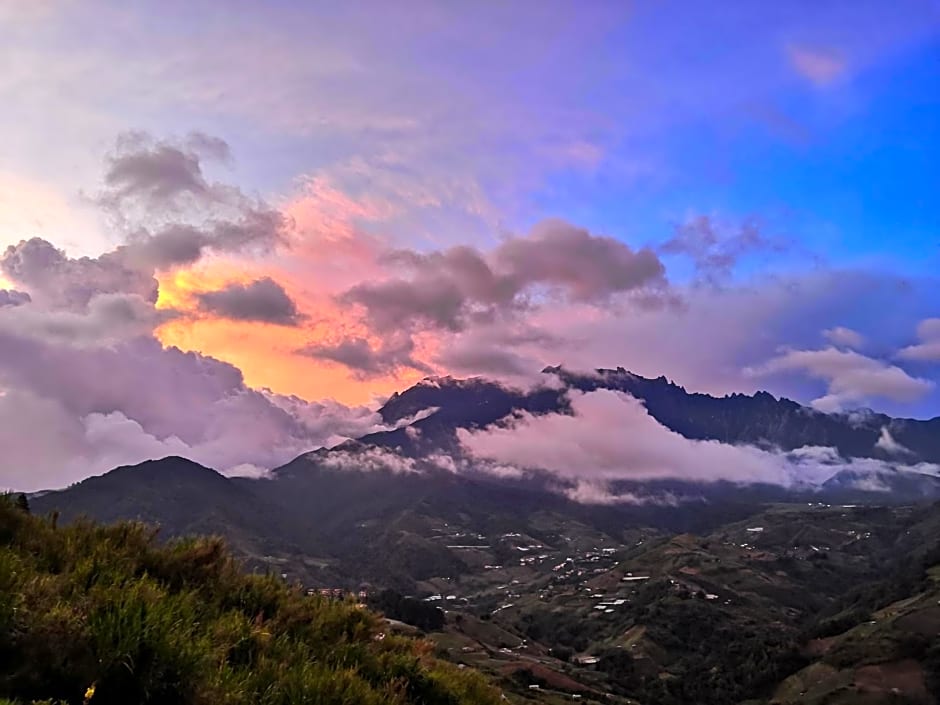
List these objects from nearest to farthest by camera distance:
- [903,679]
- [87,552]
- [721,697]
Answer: [87,552], [903,679], [721,697]

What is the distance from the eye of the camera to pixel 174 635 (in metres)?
7.42

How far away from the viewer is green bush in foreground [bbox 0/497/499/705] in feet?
21.5

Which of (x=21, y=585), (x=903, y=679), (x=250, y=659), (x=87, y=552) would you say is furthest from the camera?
(x=903, y=679)

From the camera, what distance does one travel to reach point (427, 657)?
12398mm

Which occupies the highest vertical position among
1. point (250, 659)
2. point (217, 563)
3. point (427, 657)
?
point (217, 563)

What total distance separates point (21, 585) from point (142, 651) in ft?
5.65

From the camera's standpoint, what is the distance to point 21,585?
7.45 meters

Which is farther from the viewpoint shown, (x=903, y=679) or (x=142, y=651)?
(x=903, y=679)

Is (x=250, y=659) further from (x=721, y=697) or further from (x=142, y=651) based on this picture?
(x=721, y=697)

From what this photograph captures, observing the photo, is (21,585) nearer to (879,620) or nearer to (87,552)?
(87,552)

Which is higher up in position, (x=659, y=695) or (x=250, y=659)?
(x=250, y=659)

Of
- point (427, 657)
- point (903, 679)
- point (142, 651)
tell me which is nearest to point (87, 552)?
point (142, 651)

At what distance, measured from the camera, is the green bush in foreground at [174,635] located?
6.56 metres

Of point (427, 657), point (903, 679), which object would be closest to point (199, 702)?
point (427, 657)
